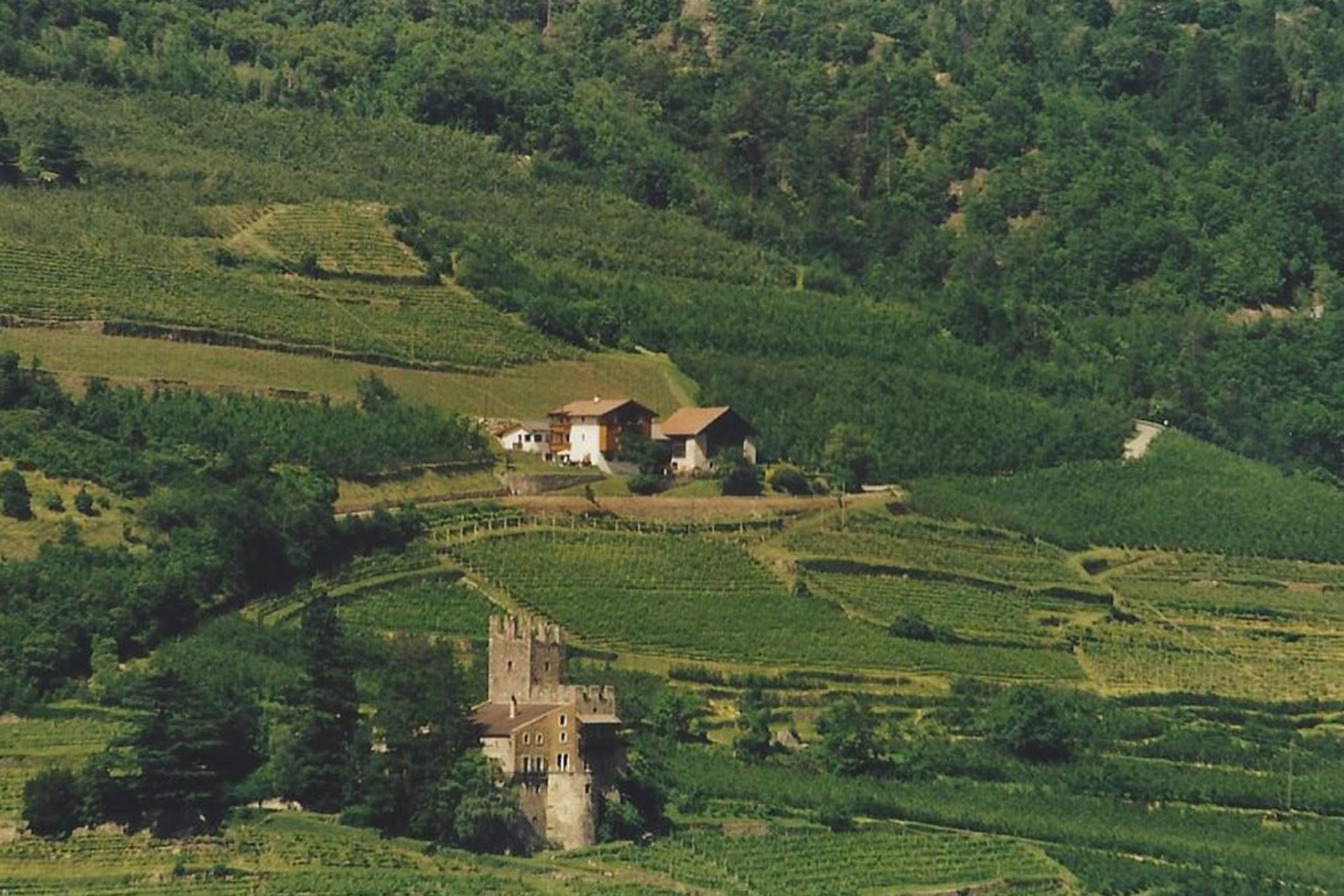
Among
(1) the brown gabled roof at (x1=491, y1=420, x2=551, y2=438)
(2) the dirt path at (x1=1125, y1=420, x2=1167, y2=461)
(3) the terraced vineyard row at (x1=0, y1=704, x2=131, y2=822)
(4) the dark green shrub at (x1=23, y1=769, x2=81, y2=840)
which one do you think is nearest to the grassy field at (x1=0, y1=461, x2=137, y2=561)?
(3) the terraced vineyard row at (x1=0, y1=704, x2=131, y2=822)

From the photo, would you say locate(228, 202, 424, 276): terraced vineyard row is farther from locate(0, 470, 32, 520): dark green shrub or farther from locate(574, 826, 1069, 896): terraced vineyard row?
locate(574, 826, 1069, 896): terraced vineyard row

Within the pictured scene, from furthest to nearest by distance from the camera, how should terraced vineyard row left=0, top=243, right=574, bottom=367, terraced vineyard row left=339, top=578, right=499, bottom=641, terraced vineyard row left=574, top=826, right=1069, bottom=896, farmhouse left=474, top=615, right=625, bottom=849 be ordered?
terraced vineyard row left=0, top=243, right=574, bottom=367 < terraced vineyard row left=339, top=578, right=499, bottom=641 < farmhouse left=474, top=615, right=625, bottom=849 < terraced vineyard row left=574, top=826, right=1069, bottom=896

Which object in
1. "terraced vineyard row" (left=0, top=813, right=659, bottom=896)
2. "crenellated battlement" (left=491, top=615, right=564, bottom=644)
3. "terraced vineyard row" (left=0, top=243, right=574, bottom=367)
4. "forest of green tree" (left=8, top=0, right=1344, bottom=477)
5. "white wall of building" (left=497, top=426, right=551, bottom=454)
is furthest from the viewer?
"forest of green tree" (left=8, top=0, right=1344, bottom=477)

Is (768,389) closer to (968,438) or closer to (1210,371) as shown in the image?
(968,438)

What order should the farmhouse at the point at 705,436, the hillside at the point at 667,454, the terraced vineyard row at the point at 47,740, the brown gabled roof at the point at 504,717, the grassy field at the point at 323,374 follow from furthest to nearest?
the farmhouse at the point at 705,436
the grassy field at the point at 323,374
the hillside at the point at 667,454
the brown gabled roof at the point at 504,717
the terraced vineyard row at the point at 47,740

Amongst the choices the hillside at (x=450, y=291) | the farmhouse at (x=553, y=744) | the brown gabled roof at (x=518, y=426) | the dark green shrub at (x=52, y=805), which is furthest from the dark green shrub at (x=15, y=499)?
the dark green shrub at (x=52, y=805)

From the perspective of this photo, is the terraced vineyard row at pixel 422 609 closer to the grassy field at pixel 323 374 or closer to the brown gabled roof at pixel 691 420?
the grassy field at pixel 323 374

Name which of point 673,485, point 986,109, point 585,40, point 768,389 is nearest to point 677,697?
point 673,485
